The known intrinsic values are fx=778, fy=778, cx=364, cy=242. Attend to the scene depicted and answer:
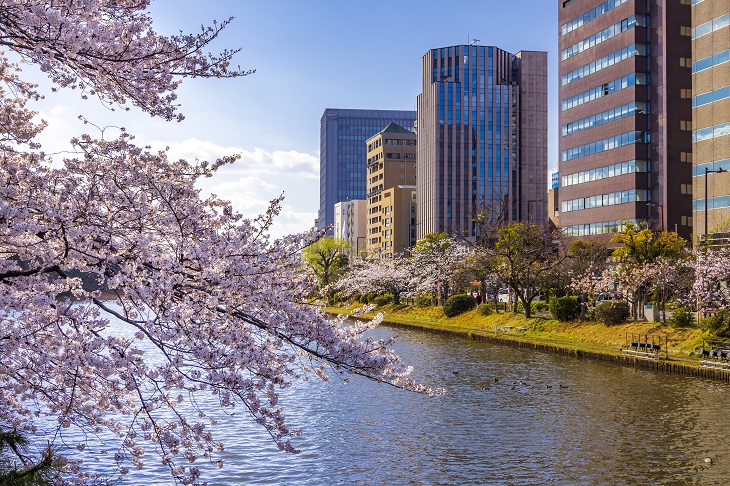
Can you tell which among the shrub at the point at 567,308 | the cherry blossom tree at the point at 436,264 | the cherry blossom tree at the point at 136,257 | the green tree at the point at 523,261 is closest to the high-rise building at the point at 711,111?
the shrub at the point at 567,308

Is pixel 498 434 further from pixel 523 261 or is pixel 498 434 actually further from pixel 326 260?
pixel 326 260

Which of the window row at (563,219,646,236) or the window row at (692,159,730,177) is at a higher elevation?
the window row at (692,159,730,177)

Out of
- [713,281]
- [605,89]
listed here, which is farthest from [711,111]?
[605,89]

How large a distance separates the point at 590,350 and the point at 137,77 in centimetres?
3793

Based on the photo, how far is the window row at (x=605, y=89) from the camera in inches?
3034

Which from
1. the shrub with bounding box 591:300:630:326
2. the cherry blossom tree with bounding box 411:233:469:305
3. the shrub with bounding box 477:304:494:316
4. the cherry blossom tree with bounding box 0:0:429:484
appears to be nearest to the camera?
the cherry blossom tree with bounding box 0:0:429:484

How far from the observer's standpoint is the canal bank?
38000 mm

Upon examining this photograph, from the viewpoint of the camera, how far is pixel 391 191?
163000 millimetres

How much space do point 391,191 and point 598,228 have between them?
3323 inches

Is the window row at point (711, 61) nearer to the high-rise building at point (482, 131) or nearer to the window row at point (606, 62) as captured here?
the window row at point (606, 62)

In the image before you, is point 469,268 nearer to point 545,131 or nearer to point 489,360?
point 489,360

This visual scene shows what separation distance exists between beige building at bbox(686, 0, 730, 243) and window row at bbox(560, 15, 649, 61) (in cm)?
1829

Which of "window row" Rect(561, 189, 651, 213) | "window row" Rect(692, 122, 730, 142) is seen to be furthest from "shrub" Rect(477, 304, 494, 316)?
"window row" Rect(561, 189, 651, 213)

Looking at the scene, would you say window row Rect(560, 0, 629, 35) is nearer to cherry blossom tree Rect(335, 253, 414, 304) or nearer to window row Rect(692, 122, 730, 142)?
window row Rect(692, 122, 730, 142)
